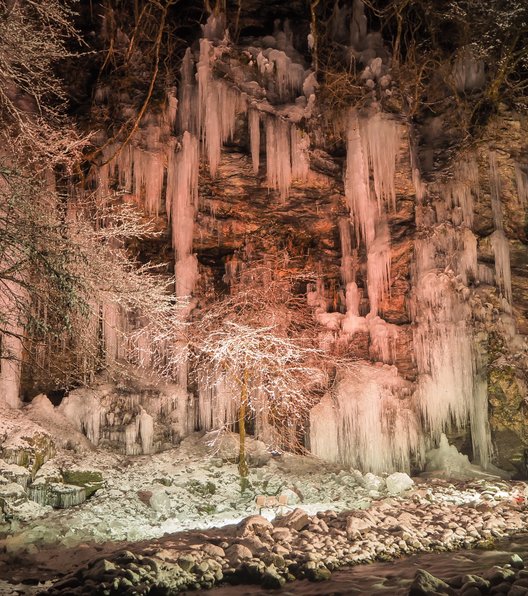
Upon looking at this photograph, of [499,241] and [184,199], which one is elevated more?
[184,199]

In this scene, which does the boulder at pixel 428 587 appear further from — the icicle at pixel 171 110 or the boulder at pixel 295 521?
the icicle at pixel 171 110

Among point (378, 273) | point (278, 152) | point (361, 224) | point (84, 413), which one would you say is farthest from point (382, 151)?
point (84, 413)

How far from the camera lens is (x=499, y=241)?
49.5 feet

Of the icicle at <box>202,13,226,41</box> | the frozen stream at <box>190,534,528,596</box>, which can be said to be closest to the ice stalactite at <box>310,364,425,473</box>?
the frozen stream at <box>190,534,528,596</box>

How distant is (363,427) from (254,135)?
282 inches

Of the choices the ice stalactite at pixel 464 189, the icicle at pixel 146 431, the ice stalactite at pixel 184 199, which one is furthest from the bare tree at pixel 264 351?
the ice stalactite at pixel 464 189

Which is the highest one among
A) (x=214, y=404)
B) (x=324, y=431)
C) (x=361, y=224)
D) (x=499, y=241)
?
(x=361, y=224)

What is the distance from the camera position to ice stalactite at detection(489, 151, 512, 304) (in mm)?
14812

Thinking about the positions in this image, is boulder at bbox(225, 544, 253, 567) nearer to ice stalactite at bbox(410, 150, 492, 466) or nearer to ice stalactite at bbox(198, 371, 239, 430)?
ice stalactite at bbox(198, 371, 239, 430)

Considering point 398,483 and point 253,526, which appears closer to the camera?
point 253,526

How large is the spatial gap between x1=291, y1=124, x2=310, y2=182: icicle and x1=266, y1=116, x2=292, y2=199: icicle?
121 millimetres

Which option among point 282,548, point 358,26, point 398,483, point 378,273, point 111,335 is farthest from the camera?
Answer: point 358,26

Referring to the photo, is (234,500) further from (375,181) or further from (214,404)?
(375,181)

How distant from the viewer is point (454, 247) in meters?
14.8
